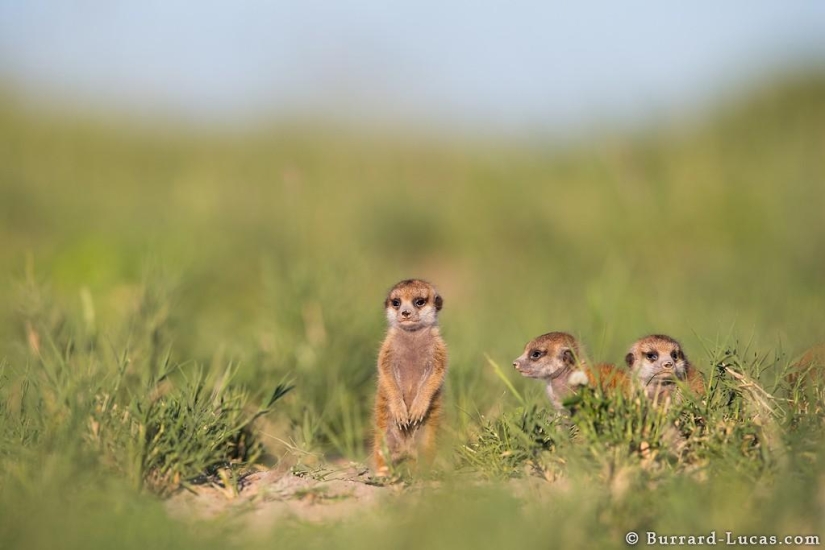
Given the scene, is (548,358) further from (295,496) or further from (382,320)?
(382,320)

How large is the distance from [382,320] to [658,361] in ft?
6.27

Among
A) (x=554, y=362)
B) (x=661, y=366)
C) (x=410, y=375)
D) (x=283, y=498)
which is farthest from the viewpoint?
(x=410, y=375)

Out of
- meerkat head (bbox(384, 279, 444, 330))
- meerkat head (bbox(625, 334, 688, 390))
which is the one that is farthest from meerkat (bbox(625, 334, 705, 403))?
meerkat head (bbox(384, 279, 444, 330))

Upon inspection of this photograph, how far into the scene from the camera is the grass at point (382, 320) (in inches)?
132

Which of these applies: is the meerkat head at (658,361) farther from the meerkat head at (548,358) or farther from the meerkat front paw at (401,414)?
the meerkat front paw at (401,414)

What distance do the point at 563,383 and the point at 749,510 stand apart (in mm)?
1524

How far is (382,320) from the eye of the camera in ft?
19.3

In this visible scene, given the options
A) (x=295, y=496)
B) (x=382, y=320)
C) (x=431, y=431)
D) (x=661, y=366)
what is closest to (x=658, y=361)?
(x=661, y=366)

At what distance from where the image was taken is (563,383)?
182 inches

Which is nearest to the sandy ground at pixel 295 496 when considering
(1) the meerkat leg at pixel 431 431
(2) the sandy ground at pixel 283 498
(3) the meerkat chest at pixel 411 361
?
(2) the sandy ground at pixel 283 498

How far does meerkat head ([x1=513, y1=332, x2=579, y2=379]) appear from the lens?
15.1 feet

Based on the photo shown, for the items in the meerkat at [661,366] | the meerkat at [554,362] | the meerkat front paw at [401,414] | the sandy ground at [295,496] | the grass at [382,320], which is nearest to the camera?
the grass at [382,320]

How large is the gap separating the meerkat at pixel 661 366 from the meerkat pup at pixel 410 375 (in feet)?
3.06

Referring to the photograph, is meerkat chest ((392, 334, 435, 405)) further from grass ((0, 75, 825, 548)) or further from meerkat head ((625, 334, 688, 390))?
meerkat head ((625, 334, 688, 390))
